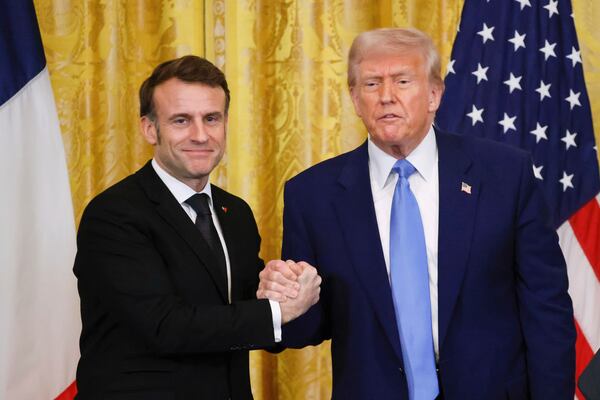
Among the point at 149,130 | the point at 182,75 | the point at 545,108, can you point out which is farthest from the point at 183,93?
the point at 545,108

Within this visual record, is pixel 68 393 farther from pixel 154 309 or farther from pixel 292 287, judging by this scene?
pixel 292 287

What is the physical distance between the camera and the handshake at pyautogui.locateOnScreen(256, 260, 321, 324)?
7.24 ft

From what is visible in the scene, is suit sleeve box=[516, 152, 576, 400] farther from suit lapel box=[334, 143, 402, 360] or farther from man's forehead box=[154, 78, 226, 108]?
man's forehead box=[154, 78, 226, 108]

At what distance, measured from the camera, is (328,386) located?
396cm

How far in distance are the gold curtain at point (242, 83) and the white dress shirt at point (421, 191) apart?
5.28 ft

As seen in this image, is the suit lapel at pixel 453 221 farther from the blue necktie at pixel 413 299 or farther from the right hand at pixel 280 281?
the right hand at pixel 280 281

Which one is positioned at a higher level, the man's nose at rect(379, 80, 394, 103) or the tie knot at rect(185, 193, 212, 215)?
the man's nose at rect(379, 80, 394, 103)

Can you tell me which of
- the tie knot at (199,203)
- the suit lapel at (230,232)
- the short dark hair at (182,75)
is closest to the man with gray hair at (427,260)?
the suit lapel at (230,232)

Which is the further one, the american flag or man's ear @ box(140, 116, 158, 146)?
the american flag

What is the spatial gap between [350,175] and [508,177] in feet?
1.43

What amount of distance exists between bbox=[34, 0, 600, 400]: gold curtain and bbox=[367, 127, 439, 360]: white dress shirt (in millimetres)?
1608

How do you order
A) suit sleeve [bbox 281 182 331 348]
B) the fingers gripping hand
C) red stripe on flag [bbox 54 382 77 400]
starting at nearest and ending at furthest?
the fingers gripping hand, suit sleeve [bbox 281 182 331 348], red stripe on flag [bbox 54 382 77 400]

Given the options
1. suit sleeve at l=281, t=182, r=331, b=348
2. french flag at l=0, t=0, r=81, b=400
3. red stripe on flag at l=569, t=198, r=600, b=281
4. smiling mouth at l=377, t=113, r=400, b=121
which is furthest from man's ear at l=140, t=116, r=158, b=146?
red stripe on flag at l=569, t=198, r=600, b=281

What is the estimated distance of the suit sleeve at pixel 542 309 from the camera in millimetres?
2146
